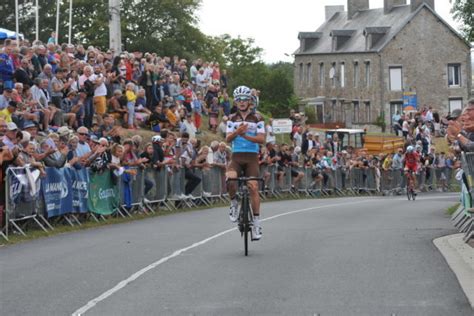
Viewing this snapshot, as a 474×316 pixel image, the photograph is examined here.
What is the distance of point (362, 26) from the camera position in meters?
113

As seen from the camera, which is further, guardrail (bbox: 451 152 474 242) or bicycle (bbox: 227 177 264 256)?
bicycle (bbox: 227 177 264 256)

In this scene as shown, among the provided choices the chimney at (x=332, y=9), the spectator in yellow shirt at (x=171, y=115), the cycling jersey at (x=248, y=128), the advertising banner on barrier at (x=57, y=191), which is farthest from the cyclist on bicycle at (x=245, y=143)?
the chimney at (x=332, y=9)

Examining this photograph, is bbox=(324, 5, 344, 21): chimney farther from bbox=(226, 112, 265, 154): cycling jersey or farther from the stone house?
bbox=(226, 112, 265, 154): cycling jersey

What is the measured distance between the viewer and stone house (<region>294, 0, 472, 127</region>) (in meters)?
107

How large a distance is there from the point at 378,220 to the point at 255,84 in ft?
316

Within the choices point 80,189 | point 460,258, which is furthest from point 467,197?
point 80,189

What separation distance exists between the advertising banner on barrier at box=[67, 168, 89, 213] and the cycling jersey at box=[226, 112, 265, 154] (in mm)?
7393

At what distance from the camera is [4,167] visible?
21047 mm

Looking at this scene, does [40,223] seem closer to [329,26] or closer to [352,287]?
[352,287]

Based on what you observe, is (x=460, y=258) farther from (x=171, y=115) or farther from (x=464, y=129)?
(x=171, y=115)

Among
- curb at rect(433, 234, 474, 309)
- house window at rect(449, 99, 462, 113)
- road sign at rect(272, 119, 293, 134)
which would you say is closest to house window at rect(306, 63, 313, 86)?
house window at rect(449, 99, 462, 113)

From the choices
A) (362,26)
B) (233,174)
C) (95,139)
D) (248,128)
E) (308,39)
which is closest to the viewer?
(248,128)

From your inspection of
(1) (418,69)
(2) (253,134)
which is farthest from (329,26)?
(2) (253,134)

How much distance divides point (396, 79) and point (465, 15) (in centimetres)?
7644
